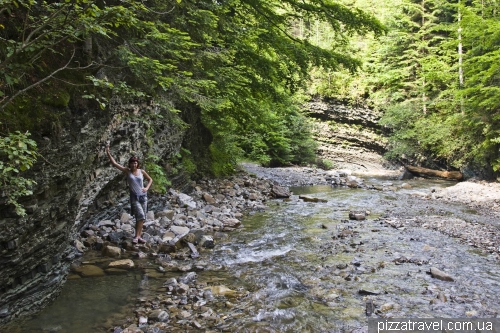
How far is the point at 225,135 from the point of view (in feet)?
52.5

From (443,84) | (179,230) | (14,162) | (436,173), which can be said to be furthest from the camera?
(443,84)

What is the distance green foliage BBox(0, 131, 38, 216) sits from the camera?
2.67m

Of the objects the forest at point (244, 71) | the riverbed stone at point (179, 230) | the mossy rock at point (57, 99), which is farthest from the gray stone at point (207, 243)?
the mossy rock at point (57, 99)

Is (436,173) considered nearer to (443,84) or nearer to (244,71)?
(443,84)

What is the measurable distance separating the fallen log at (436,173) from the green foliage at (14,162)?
23446mm

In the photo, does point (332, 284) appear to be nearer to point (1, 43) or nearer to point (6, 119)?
point (6, 119)

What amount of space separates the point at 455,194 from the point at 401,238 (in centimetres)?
901

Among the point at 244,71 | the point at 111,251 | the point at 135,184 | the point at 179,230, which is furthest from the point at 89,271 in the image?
the point at 244,71

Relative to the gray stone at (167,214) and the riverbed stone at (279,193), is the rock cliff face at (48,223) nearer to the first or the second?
the gray stone at (167,214)

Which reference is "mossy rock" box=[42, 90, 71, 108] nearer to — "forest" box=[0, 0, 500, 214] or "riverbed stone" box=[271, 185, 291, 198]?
"forest" box=[0, 0, 500, 214]

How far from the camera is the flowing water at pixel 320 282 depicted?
14.3ft

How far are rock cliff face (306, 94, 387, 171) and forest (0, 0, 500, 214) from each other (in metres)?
1.08

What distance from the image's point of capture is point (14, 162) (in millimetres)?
3227

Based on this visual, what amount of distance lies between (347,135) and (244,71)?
924 inches
